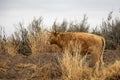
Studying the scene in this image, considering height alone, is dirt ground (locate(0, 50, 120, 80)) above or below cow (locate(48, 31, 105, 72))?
below

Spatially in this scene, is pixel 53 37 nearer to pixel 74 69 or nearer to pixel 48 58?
pixel 48 58

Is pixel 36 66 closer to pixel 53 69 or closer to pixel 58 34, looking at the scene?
pixel 53 69

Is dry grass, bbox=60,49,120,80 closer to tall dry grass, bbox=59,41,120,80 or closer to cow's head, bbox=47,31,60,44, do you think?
tall dry grass, bbox=59,41,120,80

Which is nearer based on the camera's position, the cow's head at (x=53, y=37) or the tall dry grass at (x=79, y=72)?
the tall dry grass at (x=79, y=72)

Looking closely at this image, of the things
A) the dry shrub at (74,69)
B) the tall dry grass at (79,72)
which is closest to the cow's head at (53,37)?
the tall dry grass at (79,72)

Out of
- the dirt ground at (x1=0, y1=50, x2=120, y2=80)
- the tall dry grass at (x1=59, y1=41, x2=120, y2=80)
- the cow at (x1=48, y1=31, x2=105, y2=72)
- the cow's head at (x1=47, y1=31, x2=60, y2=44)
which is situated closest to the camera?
the tall dry grass at (x1=59, y1=41, x2=120, y2=80)

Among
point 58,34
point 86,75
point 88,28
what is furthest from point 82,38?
point 88,28

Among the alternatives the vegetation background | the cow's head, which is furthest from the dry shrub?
the cow's head

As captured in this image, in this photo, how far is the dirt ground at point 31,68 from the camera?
12.0 m

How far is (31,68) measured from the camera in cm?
1305

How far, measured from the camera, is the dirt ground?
12.0 m

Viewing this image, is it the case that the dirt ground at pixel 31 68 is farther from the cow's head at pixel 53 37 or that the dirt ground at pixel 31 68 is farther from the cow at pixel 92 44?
the cow at pixel 92 44

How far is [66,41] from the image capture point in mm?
14094

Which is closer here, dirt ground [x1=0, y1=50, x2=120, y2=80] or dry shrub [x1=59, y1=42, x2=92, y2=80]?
dry shrub [x1=59, y1=42, x2=92, y2=80]
